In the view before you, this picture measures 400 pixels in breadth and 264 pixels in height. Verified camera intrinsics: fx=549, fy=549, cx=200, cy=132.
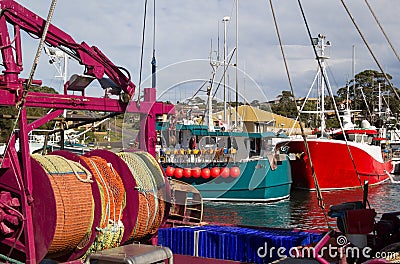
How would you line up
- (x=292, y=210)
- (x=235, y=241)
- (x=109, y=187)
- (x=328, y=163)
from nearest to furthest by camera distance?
(x=235, y=241) → (x=109, y=187) → (x=292, y=210) → (x=328, y=163)

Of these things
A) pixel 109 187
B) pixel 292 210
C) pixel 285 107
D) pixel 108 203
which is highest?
pixel 285 107

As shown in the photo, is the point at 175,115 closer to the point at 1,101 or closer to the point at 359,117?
the point at 1,101

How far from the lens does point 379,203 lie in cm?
3156

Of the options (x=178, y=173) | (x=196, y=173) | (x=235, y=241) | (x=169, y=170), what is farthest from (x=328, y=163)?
(x=235, y=241)

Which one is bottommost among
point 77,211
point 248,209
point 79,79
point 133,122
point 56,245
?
point 248,209

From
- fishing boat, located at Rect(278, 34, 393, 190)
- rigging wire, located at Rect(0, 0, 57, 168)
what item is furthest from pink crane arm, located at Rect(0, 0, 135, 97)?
fishing boat, located at Rect(278, 34, 393, 190)

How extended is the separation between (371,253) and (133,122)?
638 centimetres

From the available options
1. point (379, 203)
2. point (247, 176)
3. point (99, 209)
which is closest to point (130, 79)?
point (99, 209)

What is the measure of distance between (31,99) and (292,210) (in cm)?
2134

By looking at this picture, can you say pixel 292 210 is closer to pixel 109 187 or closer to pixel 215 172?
pixel 215 172

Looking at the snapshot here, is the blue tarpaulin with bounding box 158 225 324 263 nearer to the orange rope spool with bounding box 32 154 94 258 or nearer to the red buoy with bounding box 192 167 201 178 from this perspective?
the orange rope spool with bounding box 32 154 94 258

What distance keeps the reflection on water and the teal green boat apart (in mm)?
727

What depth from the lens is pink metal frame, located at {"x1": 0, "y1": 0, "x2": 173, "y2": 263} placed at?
28.5 ft

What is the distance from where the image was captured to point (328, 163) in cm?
3572
